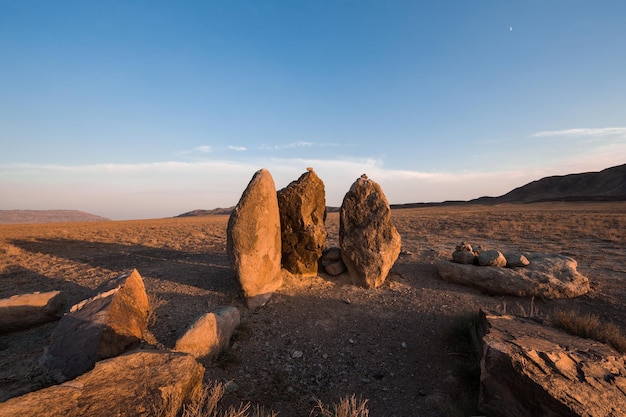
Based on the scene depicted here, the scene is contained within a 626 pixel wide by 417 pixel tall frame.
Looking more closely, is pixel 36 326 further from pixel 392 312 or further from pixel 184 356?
pixel 392 312

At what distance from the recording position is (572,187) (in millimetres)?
69062

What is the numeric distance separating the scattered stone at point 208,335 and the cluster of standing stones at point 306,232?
62.4 inches

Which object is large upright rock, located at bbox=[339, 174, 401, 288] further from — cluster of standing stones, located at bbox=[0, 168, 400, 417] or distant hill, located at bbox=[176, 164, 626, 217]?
distant hill, located at bbox=[176, 164, 626, 217]

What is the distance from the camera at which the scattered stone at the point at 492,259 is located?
8719 mm

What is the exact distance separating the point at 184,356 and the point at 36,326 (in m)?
4.62

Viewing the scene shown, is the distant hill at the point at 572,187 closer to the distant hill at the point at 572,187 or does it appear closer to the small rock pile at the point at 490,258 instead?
the distant hill at the point at 572,187

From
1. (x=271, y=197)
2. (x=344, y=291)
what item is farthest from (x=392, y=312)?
(x=271, y=197)

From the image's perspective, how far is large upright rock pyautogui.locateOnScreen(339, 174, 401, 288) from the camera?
8516 millimetres

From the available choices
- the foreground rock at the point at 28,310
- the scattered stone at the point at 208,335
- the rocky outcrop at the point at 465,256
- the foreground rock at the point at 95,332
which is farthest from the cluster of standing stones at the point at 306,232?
the foreground rock at the point at 28,310

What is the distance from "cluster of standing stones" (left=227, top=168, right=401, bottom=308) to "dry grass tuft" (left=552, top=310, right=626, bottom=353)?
3.88 metres

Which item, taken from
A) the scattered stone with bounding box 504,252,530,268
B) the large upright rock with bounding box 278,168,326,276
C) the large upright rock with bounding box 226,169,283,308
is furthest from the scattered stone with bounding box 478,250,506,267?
the large upright rock with bounding box 226,169,283,308

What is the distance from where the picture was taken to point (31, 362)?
4.89 m

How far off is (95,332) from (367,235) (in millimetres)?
6158

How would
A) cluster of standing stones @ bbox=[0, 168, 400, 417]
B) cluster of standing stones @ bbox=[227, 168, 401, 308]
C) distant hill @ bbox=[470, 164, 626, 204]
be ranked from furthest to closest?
distant hill @ bbox=[470, 164, 626, 204] < cluster of standing stones @ bbox=[227, 168, 401, 308] < cluster of standing stones @ bbox=[0, 168, 400, 417]
